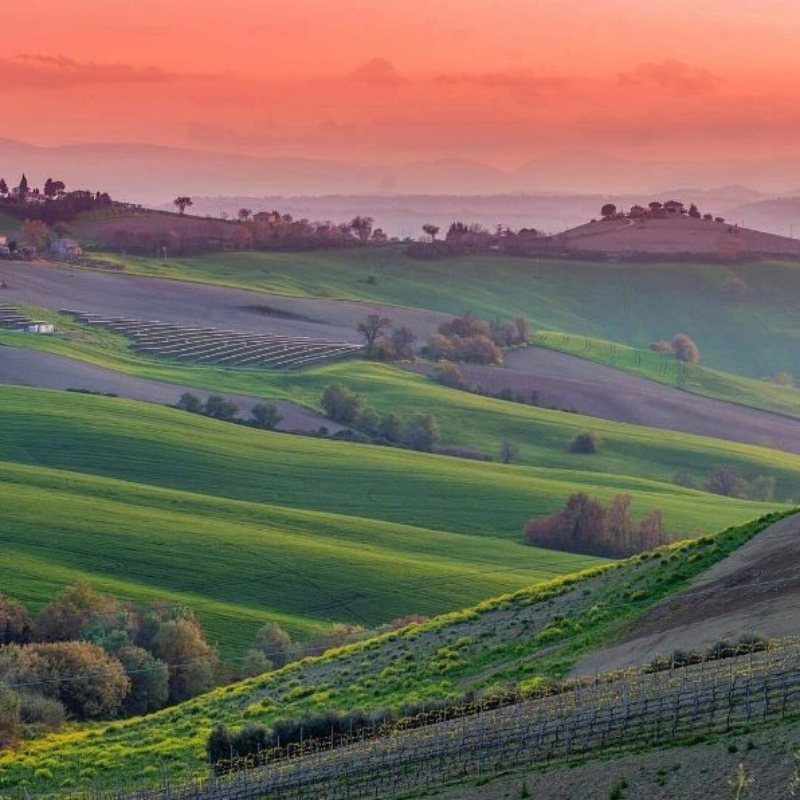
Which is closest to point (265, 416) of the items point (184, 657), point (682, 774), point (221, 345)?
point (221, 345)

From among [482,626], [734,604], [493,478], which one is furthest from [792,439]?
[734,604]

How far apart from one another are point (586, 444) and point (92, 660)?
8026 centimetres

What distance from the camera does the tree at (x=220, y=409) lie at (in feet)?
475

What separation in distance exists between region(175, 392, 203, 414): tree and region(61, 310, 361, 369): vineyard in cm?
2579

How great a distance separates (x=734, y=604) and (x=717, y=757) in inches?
835

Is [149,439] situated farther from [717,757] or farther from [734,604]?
[717,757]

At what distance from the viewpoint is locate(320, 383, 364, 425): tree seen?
151 m

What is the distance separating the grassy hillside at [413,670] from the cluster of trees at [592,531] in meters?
33.4

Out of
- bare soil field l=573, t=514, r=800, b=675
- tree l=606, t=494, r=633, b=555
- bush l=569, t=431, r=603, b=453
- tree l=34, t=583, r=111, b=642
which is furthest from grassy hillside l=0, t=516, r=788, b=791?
bush l=569, t=431, r=603, b=453

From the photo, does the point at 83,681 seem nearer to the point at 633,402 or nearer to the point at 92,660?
the point at 92,660

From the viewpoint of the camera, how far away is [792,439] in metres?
164

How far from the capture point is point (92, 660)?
239 feet

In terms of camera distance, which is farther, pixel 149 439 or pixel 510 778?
pixel 149 439

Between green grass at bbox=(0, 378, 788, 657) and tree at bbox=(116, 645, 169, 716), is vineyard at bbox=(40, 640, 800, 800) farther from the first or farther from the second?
green grass at bbox=(0, 378, 788, 657)
